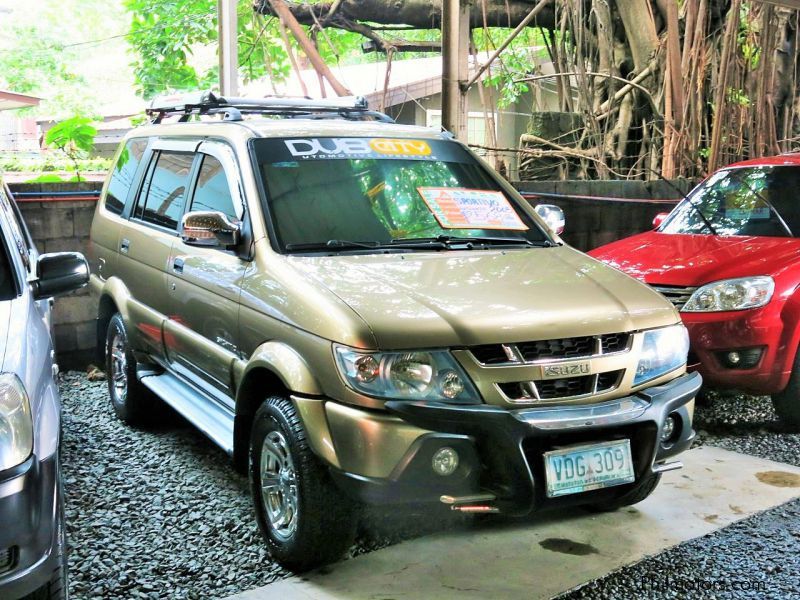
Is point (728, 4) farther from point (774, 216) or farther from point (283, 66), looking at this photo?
point (283, 66)

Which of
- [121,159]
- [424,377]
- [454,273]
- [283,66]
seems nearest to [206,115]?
[121,159]

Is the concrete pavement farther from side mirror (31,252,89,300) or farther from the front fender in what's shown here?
side mirror (31,252,89,300)

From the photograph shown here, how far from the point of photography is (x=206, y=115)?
17.2 feet

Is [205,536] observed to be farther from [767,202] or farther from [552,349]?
[767,202]

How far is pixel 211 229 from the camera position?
3730 mm

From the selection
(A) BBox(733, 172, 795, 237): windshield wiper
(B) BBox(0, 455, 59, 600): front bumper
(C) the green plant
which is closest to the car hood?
(B) BBox(0, 455, 59, 600): front bumper

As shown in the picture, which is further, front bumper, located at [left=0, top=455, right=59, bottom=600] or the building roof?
the building roof

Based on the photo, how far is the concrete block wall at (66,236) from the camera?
21.4 ft

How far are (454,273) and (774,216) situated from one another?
10.8 feet

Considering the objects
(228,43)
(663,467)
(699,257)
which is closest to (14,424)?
(663,467)

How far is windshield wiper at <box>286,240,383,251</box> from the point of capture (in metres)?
3.70

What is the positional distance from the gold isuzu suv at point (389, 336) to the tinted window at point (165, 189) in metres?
0.03

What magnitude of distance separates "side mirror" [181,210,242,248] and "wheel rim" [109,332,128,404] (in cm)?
183

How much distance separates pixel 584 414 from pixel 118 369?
347 cm
